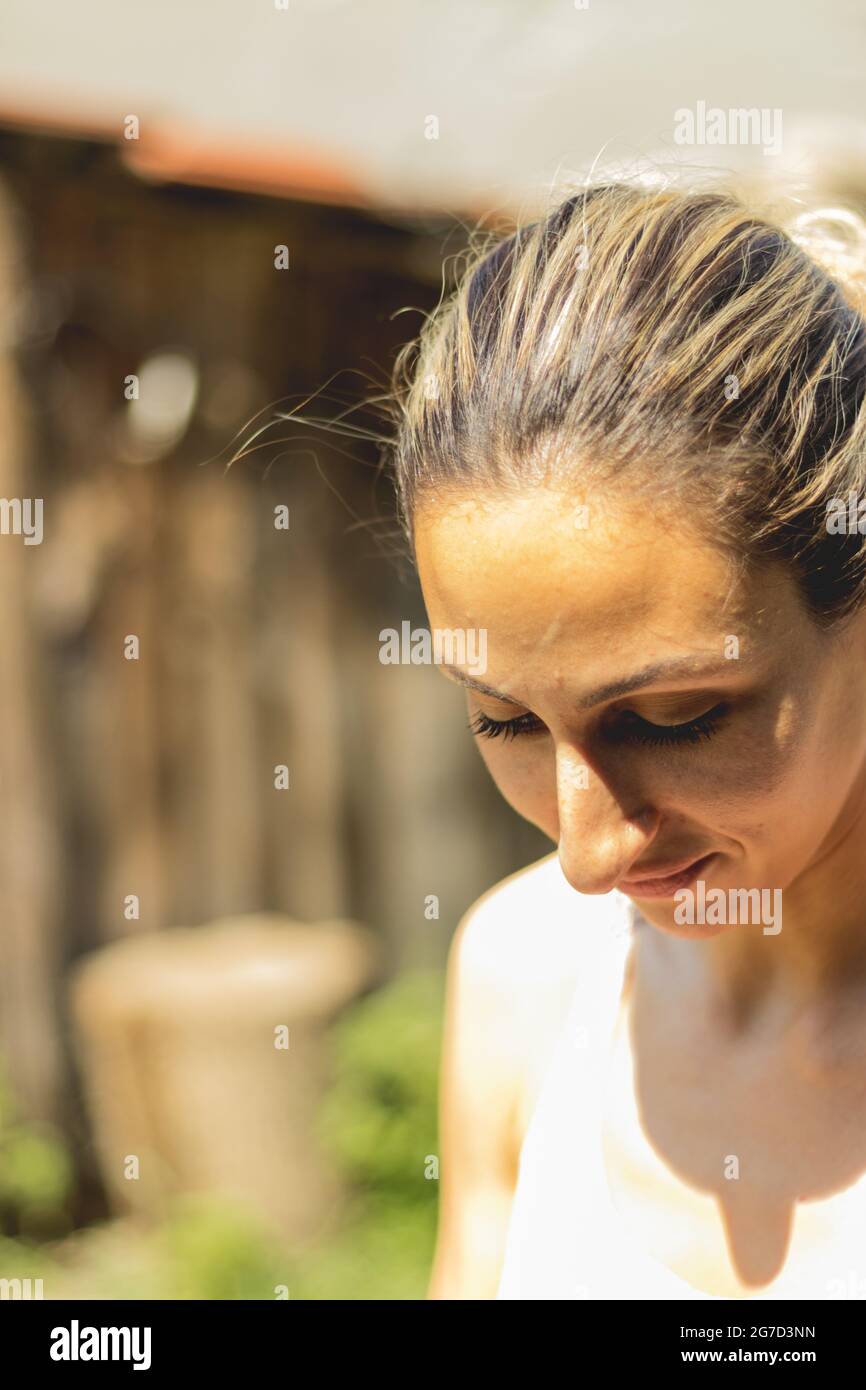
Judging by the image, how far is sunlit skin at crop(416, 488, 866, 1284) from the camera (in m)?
1.12

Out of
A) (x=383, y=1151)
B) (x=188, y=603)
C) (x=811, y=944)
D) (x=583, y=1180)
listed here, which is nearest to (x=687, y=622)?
(x=811, y=944)

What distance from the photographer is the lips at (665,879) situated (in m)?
1.24

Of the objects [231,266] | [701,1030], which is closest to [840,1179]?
[701,1030]

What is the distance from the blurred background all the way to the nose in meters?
2.79

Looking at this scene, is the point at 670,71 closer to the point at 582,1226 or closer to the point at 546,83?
the point at 546,83

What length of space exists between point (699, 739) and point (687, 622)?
4.7 inches

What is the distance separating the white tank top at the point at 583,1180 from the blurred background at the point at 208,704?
2.27 m

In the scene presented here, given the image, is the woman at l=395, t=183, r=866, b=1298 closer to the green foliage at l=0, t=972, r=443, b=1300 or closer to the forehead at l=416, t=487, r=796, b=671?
the forehead at l=416, t=487, r=796, b=671

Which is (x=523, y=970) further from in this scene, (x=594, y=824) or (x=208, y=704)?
(x=208, y=704)

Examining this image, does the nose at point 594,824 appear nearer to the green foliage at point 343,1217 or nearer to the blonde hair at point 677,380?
the blonde hair at point 677,380

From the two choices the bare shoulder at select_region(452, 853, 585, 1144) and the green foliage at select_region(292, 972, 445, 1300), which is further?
the green foliage at select_region(292, 972, 445, 1300)

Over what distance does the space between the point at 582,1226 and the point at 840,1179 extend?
0.31 meters

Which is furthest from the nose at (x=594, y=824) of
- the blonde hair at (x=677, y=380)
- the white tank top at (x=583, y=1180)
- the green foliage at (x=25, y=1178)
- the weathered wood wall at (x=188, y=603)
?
the green foliage at (x=25, y=1178)

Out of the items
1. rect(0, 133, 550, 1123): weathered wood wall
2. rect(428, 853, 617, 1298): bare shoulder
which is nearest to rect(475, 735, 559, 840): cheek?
rect(428, 853, 617, 1298): bare shoulder
